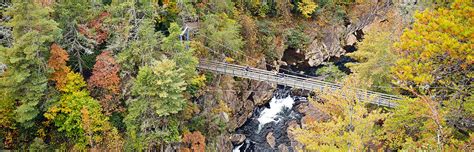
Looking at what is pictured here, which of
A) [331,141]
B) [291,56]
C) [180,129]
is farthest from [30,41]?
[291,56]

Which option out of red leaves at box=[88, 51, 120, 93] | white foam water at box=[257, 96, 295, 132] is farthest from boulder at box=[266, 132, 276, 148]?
red leaves at box=[88, 51, 120, 93]

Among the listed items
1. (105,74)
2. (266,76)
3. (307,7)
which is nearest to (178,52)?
(105,74)

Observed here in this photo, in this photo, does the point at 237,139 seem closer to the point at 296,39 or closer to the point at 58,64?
the point at 58,64

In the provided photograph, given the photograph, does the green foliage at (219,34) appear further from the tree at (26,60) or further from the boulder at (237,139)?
the tree at (26,60)

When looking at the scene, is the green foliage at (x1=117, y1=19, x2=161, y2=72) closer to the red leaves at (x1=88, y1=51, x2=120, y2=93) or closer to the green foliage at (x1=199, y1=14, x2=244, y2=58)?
the red leaves at (x1=88, y1=51, x2=120, y2=93)

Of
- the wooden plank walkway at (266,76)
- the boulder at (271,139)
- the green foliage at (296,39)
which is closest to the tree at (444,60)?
the wooden plank walkway at (266,76)

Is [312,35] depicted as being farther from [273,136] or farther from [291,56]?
[273,136]
